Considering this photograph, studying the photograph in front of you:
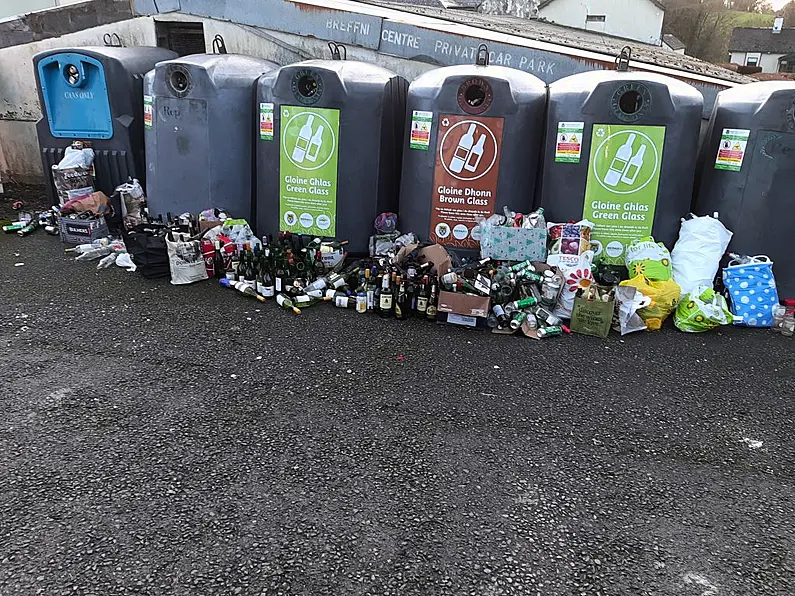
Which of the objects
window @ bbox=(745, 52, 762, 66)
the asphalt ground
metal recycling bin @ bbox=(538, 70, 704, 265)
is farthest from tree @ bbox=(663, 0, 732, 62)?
the asphalt ground

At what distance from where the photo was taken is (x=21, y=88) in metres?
7.25

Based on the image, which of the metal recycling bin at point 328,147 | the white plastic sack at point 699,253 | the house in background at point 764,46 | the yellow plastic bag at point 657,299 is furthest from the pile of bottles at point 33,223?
the house in background at point 764,46

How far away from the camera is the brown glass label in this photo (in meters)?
4.56

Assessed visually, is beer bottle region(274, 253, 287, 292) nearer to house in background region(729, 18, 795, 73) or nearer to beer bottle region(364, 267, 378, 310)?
beer bottle region(364, 267, 378, 310)

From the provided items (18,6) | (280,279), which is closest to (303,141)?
(280,279)

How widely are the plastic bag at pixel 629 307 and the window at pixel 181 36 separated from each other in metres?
5.54

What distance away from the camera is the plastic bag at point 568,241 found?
439cm

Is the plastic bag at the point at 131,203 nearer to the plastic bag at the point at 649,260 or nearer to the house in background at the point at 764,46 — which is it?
the plastic bag at the point at 649,260

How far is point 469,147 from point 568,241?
1059 mm

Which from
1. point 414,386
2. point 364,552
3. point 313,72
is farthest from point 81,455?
point 313,72

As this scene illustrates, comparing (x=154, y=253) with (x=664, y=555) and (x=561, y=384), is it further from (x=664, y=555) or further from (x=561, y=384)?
(x=664, y=555)

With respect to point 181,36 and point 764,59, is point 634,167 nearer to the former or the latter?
point 181,36

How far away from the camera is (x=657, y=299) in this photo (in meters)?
4.22

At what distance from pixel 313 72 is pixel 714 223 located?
11.0ft
